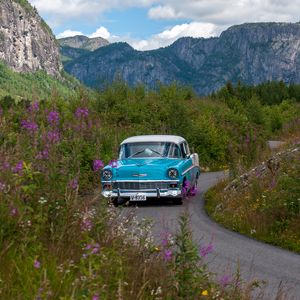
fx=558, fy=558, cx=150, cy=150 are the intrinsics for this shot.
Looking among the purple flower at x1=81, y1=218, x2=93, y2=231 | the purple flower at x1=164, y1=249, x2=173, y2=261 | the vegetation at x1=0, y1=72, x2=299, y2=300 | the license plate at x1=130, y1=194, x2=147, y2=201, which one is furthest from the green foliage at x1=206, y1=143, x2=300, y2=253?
the purple flower at x1=164, y1=249, x2=173, y2=261

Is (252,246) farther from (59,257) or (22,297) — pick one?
(22,297)

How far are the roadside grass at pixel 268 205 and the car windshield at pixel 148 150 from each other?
7.51ft

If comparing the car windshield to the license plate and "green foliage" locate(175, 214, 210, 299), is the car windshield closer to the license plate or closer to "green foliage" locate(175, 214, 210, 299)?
the license plate

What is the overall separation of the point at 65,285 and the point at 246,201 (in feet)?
29.1

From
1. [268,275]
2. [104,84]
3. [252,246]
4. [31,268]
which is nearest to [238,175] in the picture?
[252,246]

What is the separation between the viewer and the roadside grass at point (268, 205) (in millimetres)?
10867

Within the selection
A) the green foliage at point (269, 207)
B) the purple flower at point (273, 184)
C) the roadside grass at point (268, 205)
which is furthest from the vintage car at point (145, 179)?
the purple flower at point (273, 184)

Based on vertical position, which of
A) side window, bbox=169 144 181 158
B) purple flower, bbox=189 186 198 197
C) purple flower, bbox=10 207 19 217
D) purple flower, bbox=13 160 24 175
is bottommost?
purple flower, bbox=189 186 198 197

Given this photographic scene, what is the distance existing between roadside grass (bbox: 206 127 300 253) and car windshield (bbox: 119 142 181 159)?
2.29 m

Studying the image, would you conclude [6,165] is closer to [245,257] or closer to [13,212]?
[13,212]

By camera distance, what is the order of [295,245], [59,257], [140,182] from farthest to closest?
[140,182], [295,245], [59,257]

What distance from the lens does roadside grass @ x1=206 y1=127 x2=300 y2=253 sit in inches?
428

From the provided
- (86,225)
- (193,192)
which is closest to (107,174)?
(193,192)

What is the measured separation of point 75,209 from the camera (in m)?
5.76
